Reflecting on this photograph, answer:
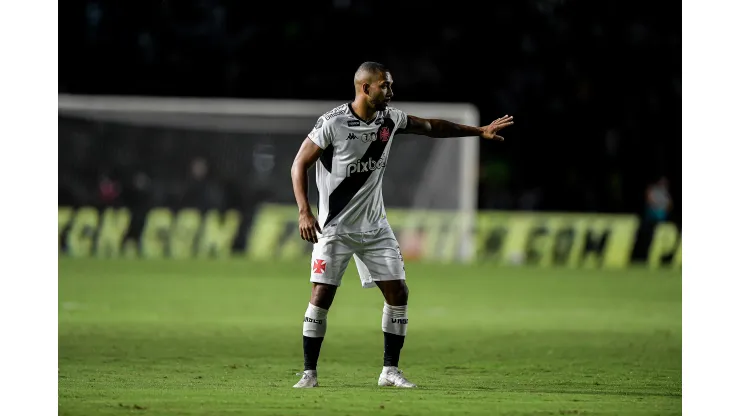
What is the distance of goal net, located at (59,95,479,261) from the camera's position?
26938mm

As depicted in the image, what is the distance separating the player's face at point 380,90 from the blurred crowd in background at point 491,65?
24645 millimetres

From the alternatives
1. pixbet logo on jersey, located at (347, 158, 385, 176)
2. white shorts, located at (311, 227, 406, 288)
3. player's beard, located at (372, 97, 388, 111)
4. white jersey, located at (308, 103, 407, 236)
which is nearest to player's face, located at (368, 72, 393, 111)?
player's beard, located at (372, 97, 388, 111)

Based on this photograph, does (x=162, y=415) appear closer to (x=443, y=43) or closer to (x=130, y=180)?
(x=130, y=180)

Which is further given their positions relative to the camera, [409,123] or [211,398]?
[409,123]

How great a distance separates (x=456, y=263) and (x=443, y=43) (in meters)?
10.0

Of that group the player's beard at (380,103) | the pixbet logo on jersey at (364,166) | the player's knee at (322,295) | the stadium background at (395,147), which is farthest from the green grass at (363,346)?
the stadium background at (395,147)

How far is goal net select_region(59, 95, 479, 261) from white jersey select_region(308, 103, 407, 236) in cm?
1782

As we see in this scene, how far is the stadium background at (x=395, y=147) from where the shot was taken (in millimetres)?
26672

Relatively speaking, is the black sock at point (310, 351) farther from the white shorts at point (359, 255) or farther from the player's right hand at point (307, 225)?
the player's right hand at point (307, 225)

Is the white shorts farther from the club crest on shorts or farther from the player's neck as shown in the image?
the player's neck

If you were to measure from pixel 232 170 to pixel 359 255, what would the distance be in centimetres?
1993

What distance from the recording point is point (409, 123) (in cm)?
905

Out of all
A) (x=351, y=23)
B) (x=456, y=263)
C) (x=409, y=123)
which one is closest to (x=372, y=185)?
(x=409, y=123)
